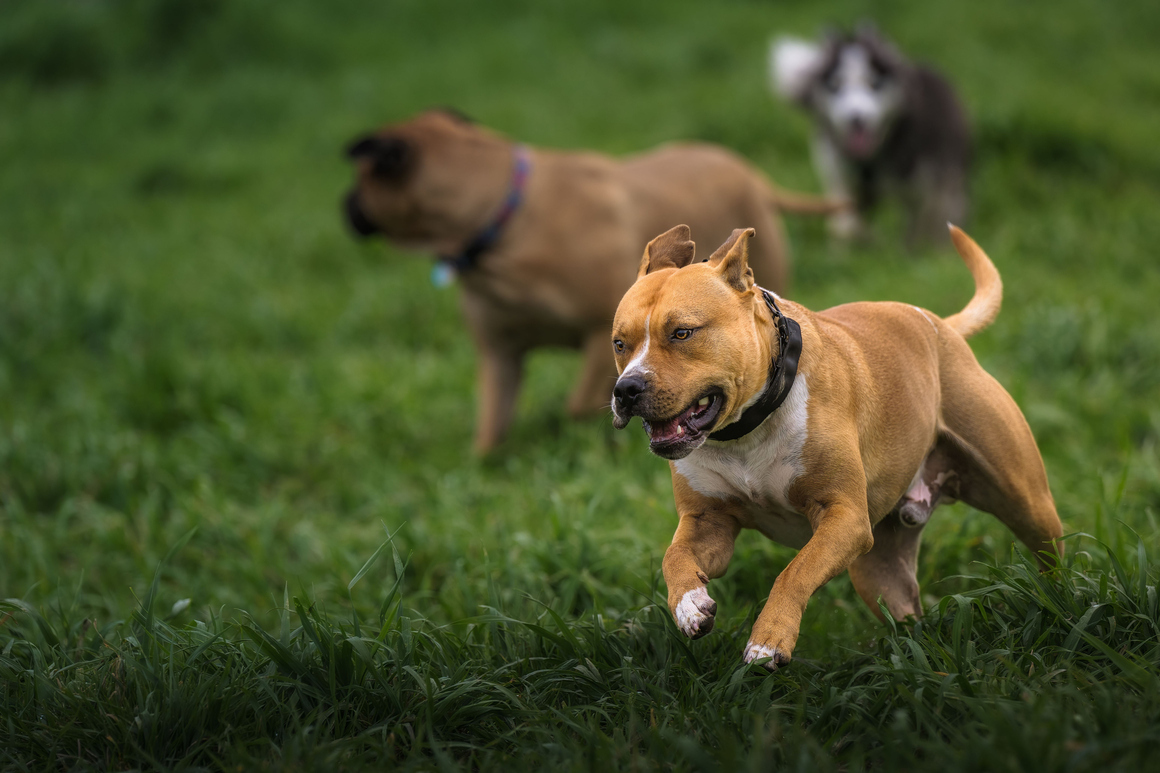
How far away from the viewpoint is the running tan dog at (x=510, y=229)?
503cm

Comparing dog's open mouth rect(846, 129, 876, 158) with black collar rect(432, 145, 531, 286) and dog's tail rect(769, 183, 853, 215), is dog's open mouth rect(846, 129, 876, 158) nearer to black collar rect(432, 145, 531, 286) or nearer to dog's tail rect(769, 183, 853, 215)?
dog's tail rect(769, 183, 853, 215)

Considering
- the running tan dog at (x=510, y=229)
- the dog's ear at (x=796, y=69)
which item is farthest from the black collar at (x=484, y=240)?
the dog's ear at (x=796, y=69)

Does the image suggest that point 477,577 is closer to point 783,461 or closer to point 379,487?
point 379,487

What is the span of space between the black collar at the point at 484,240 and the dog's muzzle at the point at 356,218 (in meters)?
0.41

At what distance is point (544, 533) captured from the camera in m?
3.88

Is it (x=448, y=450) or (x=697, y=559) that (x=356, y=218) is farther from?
(x=697, y=559)

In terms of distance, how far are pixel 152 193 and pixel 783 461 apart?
9.69 m

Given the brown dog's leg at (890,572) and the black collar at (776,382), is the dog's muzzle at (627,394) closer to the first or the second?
the black collar at (776,382)

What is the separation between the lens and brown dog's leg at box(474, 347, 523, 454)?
5355 millimetres

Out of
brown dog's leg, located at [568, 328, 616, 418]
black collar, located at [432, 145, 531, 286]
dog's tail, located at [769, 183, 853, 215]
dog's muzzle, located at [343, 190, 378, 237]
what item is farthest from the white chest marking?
dog's tail, located at [769, 183, 853, 215]

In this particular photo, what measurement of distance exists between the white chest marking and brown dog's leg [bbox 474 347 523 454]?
10.0ft

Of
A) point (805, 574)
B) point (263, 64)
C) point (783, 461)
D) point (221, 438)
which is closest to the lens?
point (805, 574)

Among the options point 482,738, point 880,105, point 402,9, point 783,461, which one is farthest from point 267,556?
point 402,9

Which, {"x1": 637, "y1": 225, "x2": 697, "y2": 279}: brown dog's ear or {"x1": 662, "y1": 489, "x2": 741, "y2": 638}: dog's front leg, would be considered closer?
{"x1": 662, "y1": 489, "x2": 741, "y2": 638}: dog's front leg
